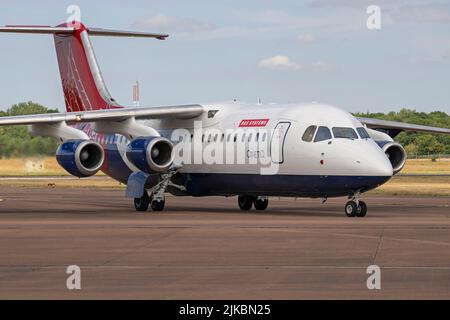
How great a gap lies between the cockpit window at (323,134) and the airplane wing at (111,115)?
540 centimetres

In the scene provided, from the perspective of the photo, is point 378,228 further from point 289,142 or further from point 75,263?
point 75,263

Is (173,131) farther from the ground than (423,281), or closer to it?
farther from the ground

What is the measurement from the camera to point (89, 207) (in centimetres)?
3600

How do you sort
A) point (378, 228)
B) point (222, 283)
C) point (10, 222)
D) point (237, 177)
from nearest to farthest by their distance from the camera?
1. point (222, 283)
2. point (378, 228)
3. point (10, 222)
4. point (237, 177)

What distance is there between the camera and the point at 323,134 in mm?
29141

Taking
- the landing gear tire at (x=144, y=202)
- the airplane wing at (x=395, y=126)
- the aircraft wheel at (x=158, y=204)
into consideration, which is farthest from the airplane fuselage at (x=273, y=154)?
the airplane wing at (x=395, y=126)

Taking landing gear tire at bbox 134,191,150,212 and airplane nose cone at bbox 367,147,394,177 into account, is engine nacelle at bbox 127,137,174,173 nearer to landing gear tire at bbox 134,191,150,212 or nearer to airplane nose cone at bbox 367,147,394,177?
landing gear tire at bbox 134,191,150,212

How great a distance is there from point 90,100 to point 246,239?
1844cm

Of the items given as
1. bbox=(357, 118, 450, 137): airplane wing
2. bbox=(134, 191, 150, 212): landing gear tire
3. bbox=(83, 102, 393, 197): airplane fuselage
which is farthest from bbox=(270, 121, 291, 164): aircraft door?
bbox=(357, 118, 450, 137): airplane wing

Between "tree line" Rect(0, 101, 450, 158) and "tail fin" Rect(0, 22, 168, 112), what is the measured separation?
161 inches

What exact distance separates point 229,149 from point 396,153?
5.36 m

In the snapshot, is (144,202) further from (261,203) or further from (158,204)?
(261,203)
